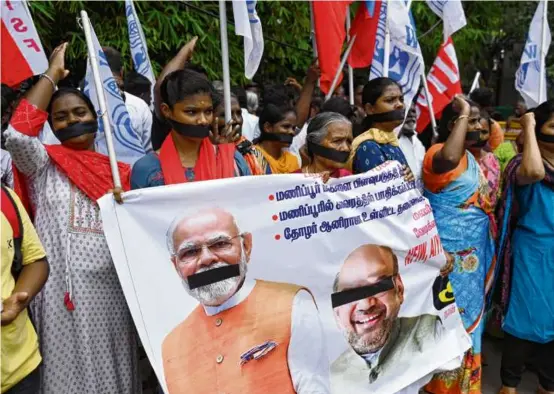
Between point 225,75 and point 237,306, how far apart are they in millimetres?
1424

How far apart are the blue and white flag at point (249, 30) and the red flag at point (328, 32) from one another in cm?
130

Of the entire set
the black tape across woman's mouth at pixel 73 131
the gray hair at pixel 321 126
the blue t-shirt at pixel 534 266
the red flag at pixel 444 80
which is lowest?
the blue t-shirt at pixel 534 266

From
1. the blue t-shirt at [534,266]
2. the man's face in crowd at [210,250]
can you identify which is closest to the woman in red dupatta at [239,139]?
the man's face in crowd at [210,250]

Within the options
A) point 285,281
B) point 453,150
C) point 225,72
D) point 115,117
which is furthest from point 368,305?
point 115,117

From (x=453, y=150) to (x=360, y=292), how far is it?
99cm

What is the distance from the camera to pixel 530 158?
12.6ft

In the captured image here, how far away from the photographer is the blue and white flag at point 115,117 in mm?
3381

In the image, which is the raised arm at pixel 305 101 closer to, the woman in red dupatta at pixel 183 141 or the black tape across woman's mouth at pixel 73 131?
the woman in red dupatta at pixel 183 141

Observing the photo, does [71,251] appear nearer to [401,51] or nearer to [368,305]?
[368,305]

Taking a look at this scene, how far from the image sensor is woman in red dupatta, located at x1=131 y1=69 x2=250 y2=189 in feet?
9.37

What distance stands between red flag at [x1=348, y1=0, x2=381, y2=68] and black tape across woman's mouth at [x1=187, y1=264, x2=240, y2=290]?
3277 mm

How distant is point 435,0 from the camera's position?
17.9 feet

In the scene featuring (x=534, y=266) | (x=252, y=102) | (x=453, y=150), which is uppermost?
(x=453, y=150)

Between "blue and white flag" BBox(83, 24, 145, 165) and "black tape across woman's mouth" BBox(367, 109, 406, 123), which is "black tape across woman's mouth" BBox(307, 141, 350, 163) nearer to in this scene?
"black tape across woman's mouth" BBox(367, 109, 406, 123)
